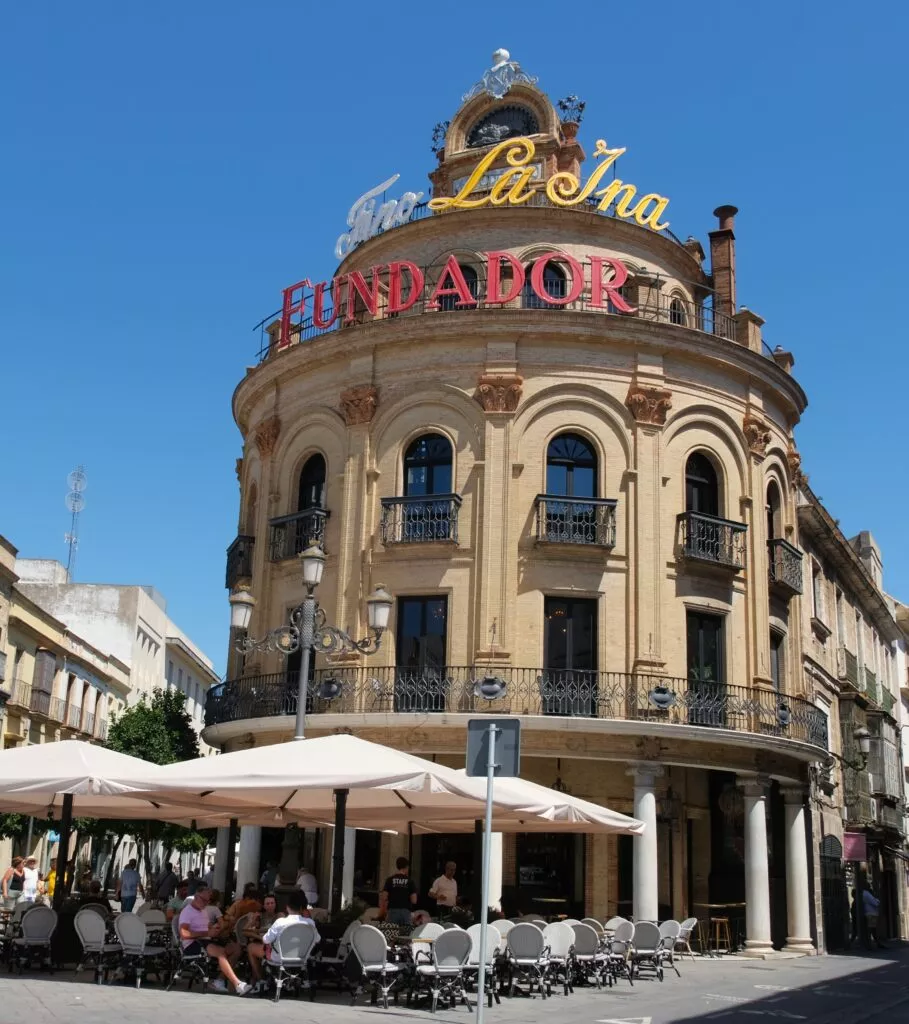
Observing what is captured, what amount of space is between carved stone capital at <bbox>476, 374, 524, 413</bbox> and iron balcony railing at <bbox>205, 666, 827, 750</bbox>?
5.57 metres

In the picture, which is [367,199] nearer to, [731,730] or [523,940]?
[731,730]

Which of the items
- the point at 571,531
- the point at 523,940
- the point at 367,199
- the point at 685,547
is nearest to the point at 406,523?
the point at 571,531

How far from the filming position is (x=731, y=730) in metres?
25.9

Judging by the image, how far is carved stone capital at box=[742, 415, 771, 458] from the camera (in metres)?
29.2

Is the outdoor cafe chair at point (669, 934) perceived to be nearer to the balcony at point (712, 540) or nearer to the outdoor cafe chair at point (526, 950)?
the outdoor cafe chair at point (526, 950)

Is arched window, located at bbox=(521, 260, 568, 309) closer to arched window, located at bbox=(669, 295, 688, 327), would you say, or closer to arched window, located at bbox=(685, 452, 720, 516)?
arched window, located at bbox=(669, 295, 688, 327)

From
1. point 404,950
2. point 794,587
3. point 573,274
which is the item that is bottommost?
point 404,950

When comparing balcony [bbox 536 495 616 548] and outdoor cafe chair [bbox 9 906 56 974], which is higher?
balcony [bbox 536 495 616 548]

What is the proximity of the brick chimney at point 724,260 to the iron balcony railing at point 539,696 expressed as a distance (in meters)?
10.6

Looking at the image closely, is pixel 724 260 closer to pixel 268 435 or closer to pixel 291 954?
pixel 268 435

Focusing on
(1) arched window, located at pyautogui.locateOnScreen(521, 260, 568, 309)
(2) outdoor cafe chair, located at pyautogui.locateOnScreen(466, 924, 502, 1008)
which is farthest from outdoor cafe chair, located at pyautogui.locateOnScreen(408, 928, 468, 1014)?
(1) arched window, located at pyautogui.locateOnScreen(521, 260, 568, 309)

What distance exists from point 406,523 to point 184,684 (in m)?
54.9

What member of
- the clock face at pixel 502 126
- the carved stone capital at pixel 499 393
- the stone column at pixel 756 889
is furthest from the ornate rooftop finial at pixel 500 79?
the stone column at pixel 756 889

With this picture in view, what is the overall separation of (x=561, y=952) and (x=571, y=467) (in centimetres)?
1247
